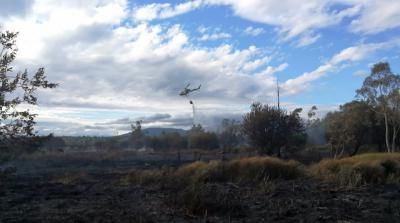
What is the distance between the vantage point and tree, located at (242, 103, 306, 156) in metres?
46.7

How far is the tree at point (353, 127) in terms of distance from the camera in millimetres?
63256

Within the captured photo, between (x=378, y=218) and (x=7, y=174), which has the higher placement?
(x=7, y=174)

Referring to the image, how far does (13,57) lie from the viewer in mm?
8117

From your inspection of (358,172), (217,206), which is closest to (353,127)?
(358,172)

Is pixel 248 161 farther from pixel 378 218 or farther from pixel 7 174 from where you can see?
pixel 7 174

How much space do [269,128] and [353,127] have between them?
2080 cm

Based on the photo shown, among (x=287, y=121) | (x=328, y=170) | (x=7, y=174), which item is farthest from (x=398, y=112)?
(x=7, y=174)

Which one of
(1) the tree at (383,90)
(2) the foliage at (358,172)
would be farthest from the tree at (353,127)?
(2) the foliage at (358,172)

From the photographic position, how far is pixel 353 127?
64188 millimetres

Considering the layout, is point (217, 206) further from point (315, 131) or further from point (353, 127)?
point (315, 131)

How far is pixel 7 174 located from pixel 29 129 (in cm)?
83

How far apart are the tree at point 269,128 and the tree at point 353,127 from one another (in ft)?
54.3

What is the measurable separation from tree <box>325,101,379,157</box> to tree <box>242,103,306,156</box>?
16.6 meters

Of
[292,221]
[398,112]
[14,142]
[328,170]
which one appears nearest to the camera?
[14,142]
